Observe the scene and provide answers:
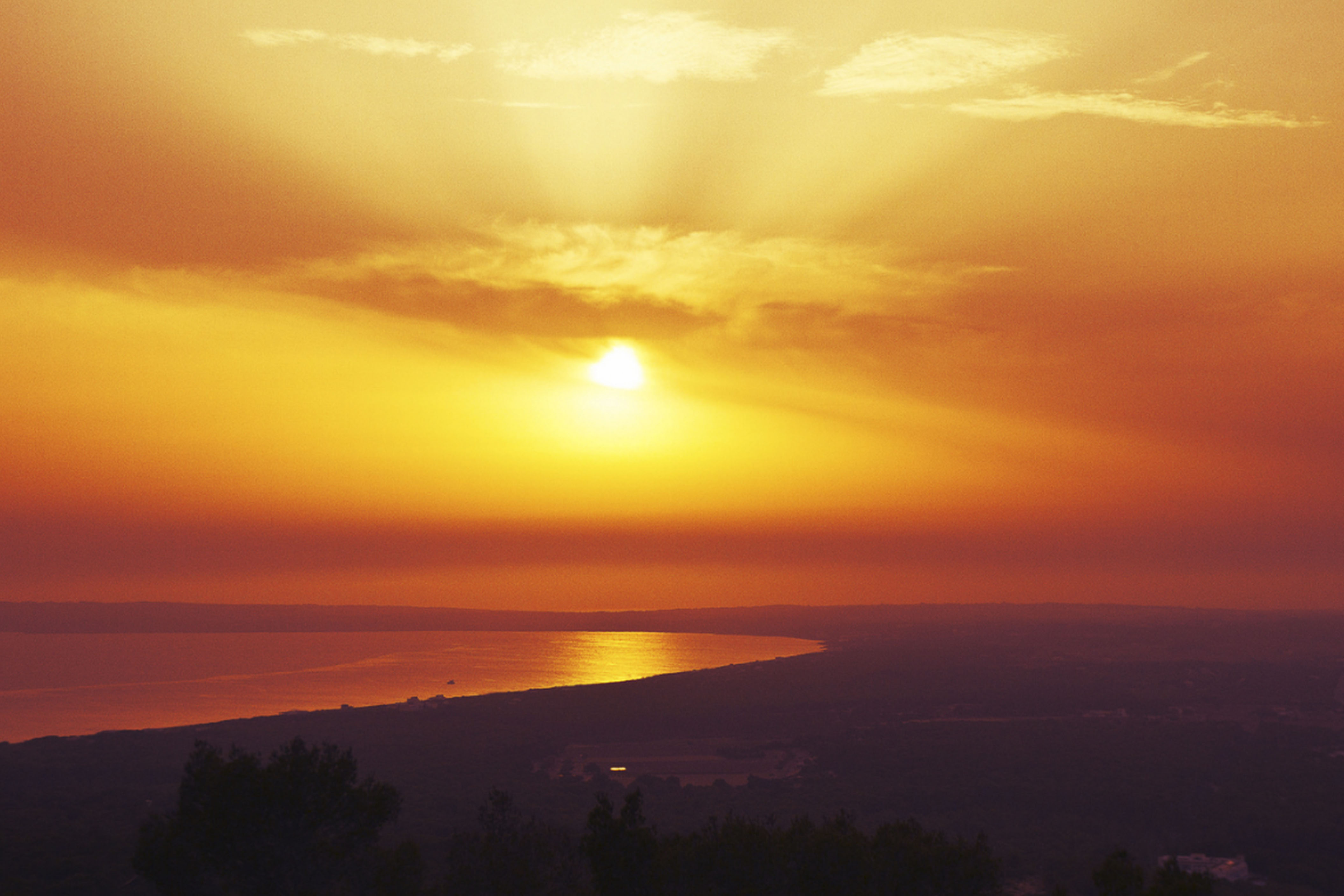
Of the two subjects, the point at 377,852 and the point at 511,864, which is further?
the point at 511,864

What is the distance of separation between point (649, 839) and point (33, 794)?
66.3m

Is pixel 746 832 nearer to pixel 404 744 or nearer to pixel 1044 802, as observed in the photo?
pixel 1044 802

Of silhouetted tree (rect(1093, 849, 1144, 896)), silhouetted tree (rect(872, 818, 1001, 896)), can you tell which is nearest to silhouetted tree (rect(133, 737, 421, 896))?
silhouetted tree (rect(872, 818, 1001, 896))

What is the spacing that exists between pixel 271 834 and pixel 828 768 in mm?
87963

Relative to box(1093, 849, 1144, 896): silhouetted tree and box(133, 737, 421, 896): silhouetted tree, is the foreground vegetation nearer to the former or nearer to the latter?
box(133, 737, 421, 896): silhouetted tree

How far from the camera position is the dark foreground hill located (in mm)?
69000

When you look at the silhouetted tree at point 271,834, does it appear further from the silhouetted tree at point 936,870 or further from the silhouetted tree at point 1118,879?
the silhouetted tree at point 1118,879

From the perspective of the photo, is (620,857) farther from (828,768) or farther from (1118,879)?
(828,768)

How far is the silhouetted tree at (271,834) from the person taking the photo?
1330 inches

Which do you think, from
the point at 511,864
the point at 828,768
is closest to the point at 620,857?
the point at 511,864

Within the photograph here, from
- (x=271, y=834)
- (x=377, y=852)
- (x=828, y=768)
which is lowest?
(x=828, y=768)

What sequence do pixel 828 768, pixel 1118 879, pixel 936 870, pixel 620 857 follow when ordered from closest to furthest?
pixel 1118 879 → pixel 620 857 → pixel 936 870 → pixel 828 768

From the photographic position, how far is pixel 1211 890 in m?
29.6

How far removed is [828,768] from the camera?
113m
